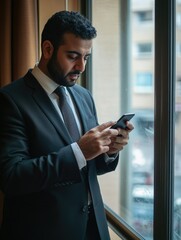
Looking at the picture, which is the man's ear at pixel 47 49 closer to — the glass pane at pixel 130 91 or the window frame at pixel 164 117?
the window frame at pixel 164 117

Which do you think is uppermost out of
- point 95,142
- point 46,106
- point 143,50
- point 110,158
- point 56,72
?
point 143,50

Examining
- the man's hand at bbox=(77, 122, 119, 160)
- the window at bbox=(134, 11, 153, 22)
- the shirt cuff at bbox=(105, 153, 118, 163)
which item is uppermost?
the window at bbox=(134, 11, 153, 22)

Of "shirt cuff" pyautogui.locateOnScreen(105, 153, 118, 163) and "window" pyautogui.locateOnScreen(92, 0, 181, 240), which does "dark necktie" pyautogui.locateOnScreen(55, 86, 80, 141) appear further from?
"window" pyautogui.locateOnScreen(92, 0, 181, 240)

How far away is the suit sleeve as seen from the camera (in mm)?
985

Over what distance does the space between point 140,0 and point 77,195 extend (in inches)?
41.8

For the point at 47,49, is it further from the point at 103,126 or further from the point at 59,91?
the point at 103,126

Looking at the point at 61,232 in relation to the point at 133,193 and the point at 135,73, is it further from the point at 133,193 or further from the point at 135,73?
the point at 135,73

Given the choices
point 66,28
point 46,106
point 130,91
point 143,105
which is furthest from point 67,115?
point 130,91

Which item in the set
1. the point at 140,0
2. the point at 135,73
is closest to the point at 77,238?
the point at 135,73

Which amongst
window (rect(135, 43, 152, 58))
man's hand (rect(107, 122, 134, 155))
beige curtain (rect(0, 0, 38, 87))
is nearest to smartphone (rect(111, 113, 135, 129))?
man's hand (rect(107, 122, 134, 155))

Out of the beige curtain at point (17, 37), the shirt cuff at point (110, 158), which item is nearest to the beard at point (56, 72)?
the shirt cuff at point (110, 158)

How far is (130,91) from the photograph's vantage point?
6.11ft

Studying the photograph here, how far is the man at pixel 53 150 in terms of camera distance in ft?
3.29

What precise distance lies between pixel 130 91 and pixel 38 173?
3.35ft
